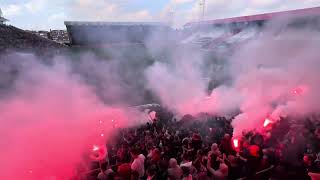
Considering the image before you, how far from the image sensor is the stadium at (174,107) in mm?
5316

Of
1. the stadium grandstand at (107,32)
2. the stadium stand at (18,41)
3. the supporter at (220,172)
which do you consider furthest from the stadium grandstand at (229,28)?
the supporter at (220,172)

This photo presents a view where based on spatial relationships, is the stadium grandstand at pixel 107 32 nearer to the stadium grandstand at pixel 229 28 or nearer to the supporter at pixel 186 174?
the stadium grandstand at pixel 229 28

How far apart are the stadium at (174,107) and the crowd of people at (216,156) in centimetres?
2

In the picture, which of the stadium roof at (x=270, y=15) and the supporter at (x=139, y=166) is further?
the stadium roof at (x=270, y=15)

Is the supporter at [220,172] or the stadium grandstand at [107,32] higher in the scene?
the stadium grandstand at [107,32]

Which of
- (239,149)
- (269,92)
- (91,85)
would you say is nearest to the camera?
(239,149)

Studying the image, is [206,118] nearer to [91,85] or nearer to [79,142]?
[79,142]

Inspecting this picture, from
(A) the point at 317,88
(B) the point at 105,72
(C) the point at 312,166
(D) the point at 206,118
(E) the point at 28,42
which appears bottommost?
(C) the point at 312,166

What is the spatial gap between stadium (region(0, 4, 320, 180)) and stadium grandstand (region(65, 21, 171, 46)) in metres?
1.14

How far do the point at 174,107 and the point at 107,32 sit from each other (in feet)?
20.6

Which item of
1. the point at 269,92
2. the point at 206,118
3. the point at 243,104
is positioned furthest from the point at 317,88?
the point at 206,118

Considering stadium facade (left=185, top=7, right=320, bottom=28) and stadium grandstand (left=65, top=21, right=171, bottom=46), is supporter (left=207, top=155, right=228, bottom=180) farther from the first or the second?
stadium grandstand (left=65, top=21, right=171, bottom=46)

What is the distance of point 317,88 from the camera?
816 centimetres

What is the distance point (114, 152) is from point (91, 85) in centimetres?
361
